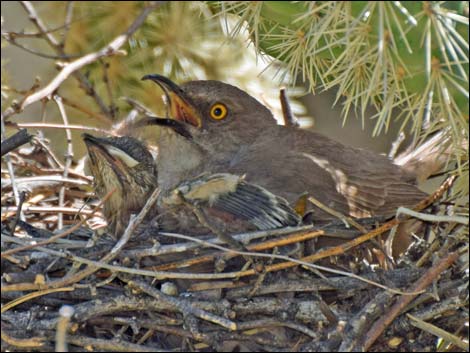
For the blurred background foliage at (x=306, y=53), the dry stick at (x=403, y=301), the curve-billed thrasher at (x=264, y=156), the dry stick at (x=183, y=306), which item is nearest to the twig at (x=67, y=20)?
the blurred background foliage at (x=306, y=53)

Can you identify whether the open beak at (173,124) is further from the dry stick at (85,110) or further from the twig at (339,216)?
the twig at (339,216)

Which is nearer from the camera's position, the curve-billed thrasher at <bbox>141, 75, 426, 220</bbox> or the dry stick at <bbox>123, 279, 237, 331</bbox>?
the dry stick at <bbox>123, 279, 237, 331</bbox>

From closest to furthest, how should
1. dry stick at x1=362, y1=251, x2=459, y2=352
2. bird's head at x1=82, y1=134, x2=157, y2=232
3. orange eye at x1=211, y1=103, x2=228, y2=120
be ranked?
dry stick at x1=362, y1=251, x2=459, y2=352 < bird's head at x1=82, y1=134, x2=157, y2=232 < orange eye at x1=211, y1=103, x2=228, y2=120

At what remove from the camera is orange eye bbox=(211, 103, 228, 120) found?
4768mm

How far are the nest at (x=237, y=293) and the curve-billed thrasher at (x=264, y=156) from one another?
0.52 meters

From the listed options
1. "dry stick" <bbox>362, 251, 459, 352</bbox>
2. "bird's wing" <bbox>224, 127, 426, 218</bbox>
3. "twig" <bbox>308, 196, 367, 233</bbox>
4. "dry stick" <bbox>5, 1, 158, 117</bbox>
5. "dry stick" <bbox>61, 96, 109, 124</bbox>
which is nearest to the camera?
"dry stick" <bbox>362, 251, 459, 352</bbox>

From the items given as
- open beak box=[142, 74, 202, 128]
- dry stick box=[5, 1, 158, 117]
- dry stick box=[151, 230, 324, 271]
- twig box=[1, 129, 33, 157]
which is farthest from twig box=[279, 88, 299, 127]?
twig box=[1, 129, 33, 157]

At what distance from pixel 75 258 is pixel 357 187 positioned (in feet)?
4.76

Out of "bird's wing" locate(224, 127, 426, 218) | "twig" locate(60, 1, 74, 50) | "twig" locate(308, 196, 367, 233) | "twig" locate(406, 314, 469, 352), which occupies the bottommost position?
"twig" locate(406, 314, 469, 352)

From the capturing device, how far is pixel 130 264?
3.68 meters

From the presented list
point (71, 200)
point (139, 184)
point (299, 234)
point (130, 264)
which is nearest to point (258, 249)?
point (299, 234)

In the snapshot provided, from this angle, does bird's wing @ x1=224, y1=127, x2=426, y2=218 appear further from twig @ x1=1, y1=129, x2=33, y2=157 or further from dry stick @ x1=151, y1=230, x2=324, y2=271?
twig @ x1=1, y1=129, x2=33, y2=157

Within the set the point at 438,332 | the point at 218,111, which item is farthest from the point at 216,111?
the point at 438,332

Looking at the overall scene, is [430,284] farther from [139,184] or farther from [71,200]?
[71,200]
